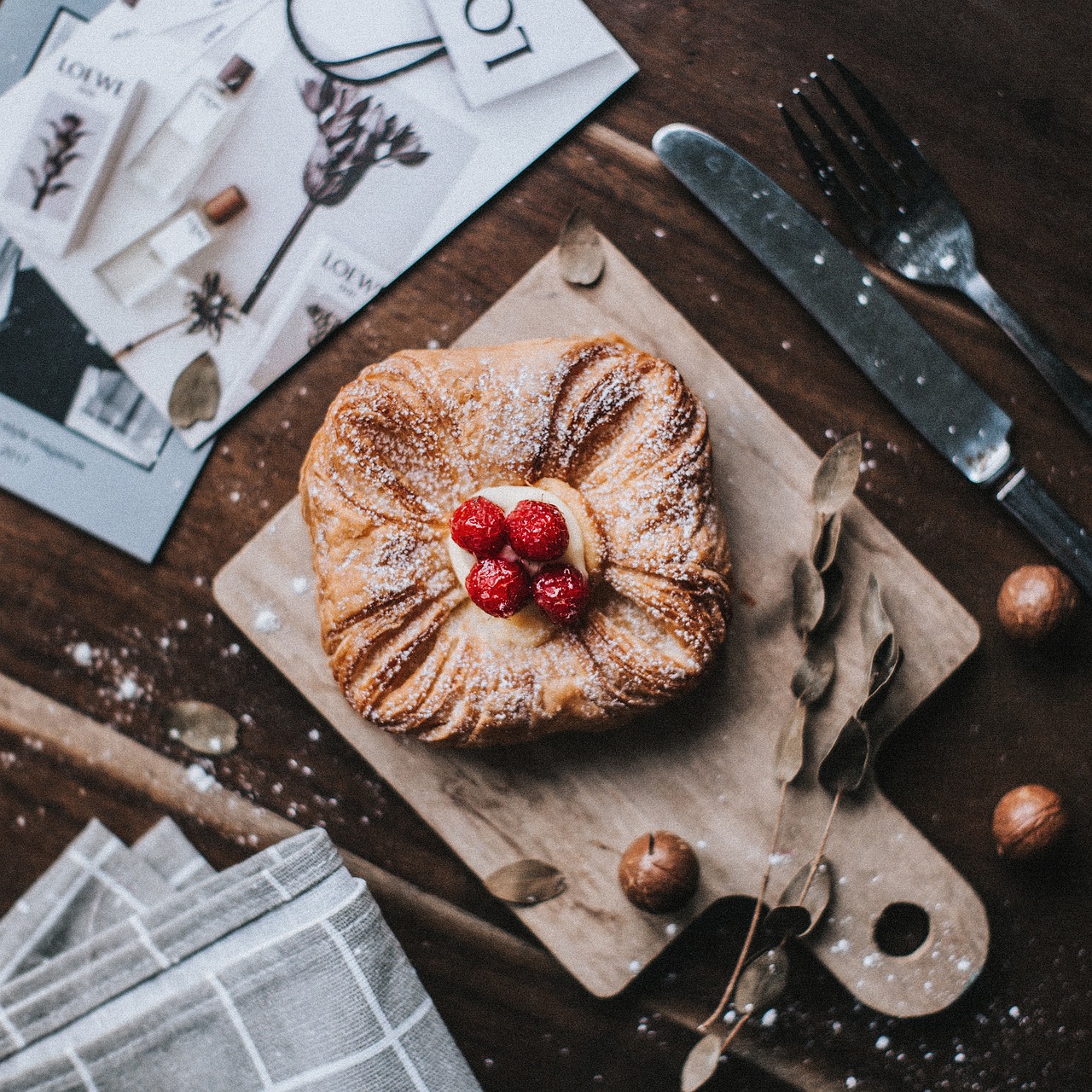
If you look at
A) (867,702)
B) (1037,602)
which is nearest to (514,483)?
(867,702)

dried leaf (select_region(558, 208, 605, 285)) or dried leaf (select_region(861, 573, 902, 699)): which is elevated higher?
dried leaf (select_region(558, 208, 605, 285))

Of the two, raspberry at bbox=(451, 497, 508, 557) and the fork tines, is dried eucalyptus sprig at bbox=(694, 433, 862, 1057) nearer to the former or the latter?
the fork tines

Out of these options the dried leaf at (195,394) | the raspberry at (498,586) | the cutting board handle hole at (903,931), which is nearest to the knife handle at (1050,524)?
the cutting board handle hole at (903,931)

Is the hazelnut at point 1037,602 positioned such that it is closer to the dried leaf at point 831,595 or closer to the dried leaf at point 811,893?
the dried leaf at point 831,595

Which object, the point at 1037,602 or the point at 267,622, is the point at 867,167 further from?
the point at 267,622

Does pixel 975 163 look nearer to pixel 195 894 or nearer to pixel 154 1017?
pixel 195 894

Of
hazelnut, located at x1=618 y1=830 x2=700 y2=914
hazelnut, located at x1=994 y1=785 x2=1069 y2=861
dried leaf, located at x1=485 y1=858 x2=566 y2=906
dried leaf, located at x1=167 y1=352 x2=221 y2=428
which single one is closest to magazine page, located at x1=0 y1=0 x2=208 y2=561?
dried leaf, located at x1=167 y1=352 x2=221 y2=428

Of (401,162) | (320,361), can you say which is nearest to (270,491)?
(320,361)
